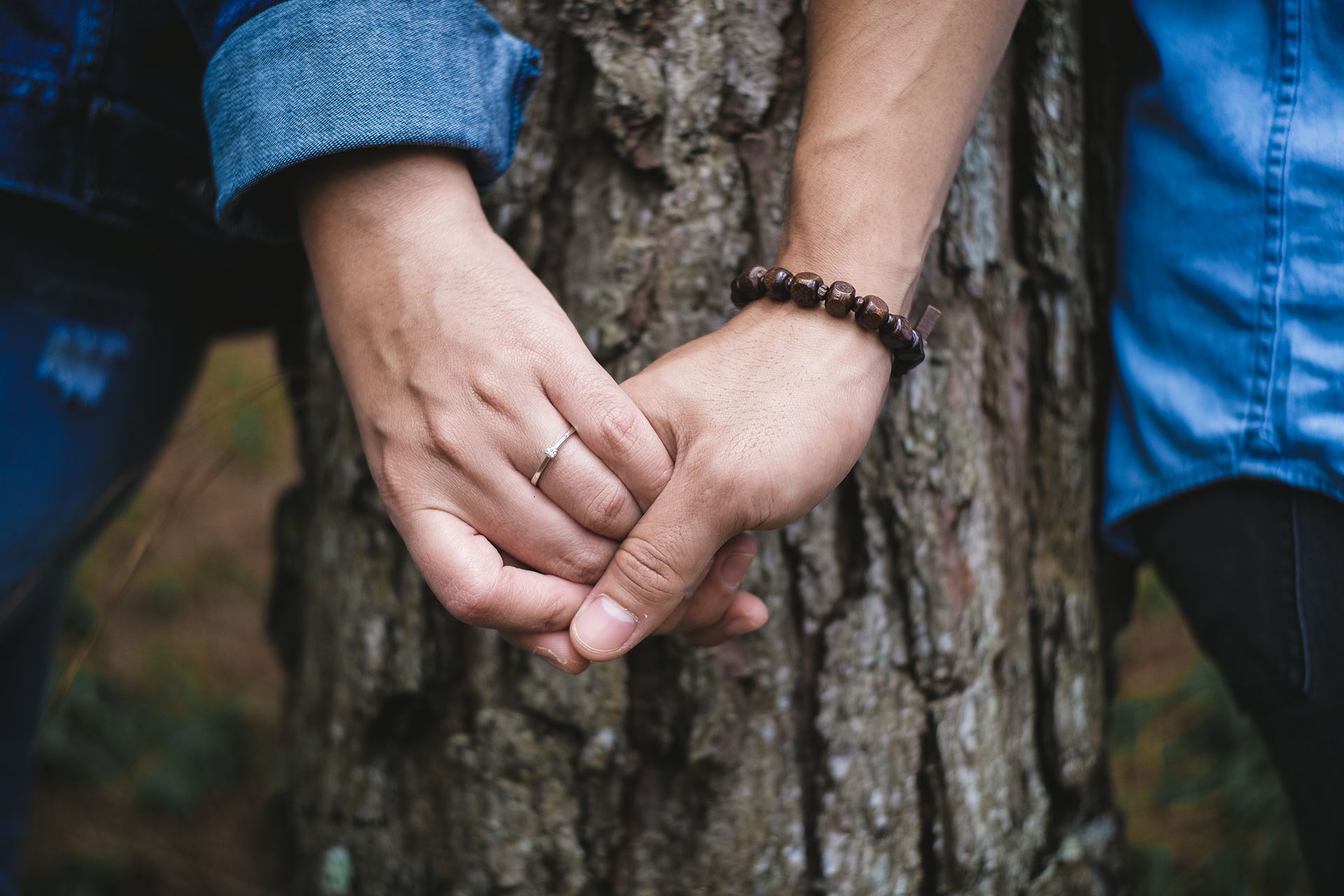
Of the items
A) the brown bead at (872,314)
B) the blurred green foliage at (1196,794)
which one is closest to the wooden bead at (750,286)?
the brown bead at (872,314)

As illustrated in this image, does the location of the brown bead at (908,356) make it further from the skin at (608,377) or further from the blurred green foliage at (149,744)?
the blurred green foliage at (149,744)

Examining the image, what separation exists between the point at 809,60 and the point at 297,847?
162 centimetres

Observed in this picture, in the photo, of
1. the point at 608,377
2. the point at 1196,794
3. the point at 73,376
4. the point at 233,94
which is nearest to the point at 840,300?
the point at 608,377

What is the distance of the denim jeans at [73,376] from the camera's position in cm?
119

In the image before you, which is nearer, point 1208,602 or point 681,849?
point 1208,602

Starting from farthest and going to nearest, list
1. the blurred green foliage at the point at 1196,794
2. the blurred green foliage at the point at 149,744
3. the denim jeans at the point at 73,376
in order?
the blurred green foliage at the point at 149,744
the blurred green foliage at the point at 1196,794
the denim jeans at the point at 73,376

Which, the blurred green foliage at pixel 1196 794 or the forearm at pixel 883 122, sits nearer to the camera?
the forearm at pixel 883 122

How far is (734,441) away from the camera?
903mm

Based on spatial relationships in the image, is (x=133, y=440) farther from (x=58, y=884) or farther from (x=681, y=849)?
(x=58, y=884)

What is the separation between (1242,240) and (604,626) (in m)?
0.88

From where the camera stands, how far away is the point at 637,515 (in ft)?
3.22

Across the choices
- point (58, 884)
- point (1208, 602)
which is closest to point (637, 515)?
point (1208, 602)

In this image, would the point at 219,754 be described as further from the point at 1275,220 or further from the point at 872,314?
the point at 1275,220

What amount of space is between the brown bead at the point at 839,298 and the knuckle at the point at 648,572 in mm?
314
